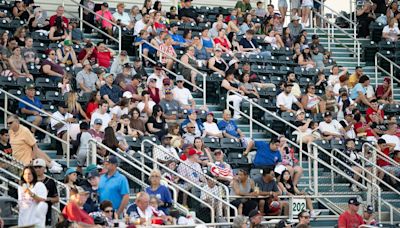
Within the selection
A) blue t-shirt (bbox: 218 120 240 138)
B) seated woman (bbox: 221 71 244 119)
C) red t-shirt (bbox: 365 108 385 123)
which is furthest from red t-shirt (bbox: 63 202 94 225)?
red t-shirt (bbox: 365 108 385 123)

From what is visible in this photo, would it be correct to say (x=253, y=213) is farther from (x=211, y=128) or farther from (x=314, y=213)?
(x=211, y=128)

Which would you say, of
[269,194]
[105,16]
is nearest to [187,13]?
[105,16]

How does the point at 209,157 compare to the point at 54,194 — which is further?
the point at 209,157

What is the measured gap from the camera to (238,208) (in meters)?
23.7

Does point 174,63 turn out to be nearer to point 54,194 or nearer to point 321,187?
point 321,187

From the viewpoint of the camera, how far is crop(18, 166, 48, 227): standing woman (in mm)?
20062

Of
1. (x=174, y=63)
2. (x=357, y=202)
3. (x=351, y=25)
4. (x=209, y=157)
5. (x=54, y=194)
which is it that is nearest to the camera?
(x=54, y=194)

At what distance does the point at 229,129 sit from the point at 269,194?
3.10 metres

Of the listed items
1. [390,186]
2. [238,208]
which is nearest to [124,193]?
[238,208]

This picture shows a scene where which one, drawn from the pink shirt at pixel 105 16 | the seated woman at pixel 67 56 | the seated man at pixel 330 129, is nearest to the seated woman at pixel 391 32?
the seated man at pixel 330 129

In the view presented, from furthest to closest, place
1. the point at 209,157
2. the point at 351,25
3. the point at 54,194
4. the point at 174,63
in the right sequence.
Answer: the point at 351,25 → the point at 174,63 → the point at 209,157 → the point at 54,194

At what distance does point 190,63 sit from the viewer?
29.2 meters

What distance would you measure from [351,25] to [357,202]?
1206 centimetres

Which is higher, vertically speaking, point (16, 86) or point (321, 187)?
point (16, 86)
